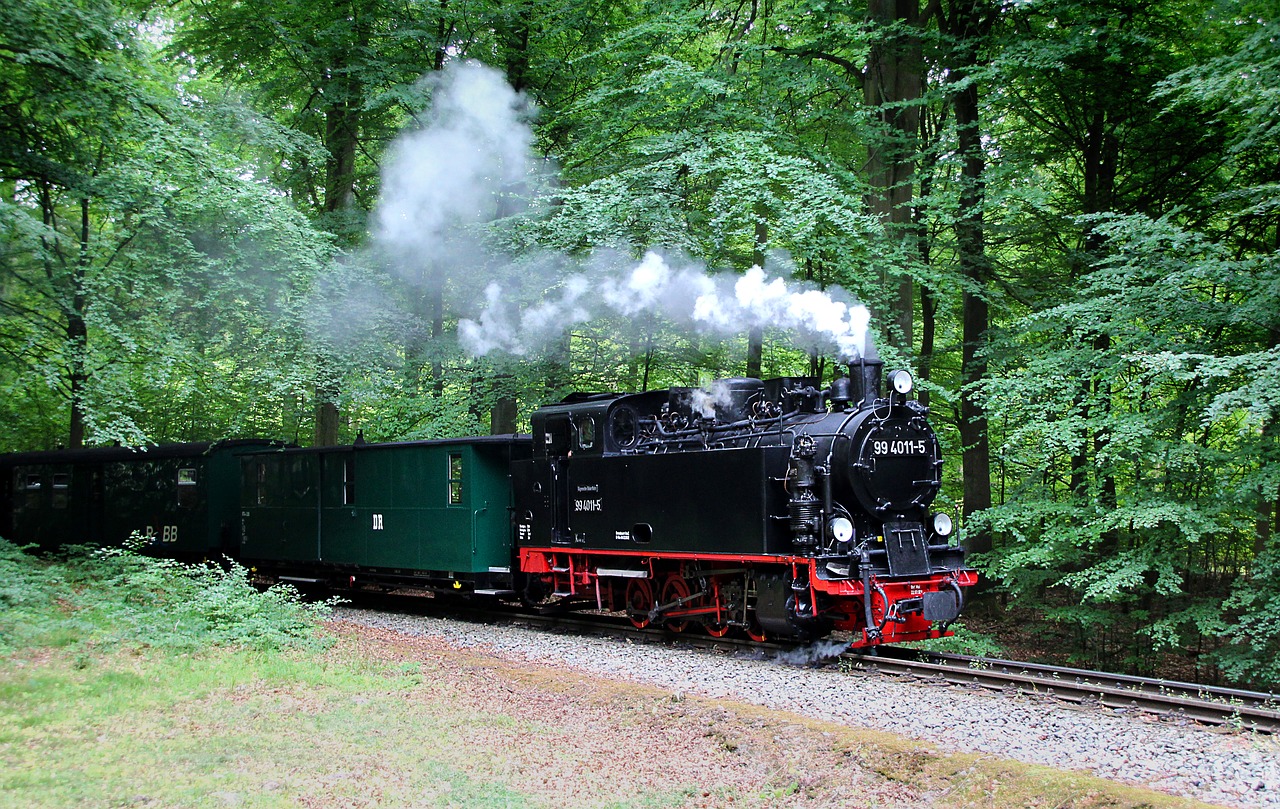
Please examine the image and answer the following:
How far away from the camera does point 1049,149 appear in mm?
14141

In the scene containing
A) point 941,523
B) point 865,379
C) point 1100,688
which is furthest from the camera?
point 941,523

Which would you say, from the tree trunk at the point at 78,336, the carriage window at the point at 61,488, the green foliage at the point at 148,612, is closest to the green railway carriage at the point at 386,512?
the green foliage at the point at 148,612

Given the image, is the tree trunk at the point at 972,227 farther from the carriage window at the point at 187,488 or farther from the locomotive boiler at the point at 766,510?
the carriage window at the point at 187,488

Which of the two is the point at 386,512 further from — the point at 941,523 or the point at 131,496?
the point at 941,523

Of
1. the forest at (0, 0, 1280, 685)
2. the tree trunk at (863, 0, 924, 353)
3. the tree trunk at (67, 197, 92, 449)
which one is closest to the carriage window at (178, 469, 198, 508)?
the forest at (0, 0, 1280, 685)

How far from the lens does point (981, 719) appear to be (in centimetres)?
697

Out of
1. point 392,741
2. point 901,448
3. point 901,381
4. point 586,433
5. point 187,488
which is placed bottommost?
point 392,741

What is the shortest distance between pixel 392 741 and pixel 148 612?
17.5ft

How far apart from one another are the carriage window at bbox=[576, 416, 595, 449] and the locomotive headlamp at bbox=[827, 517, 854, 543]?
3.67 metres

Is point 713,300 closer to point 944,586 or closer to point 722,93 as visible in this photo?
point 722,93

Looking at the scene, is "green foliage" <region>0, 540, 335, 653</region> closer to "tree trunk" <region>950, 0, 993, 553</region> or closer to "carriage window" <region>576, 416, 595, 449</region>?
"carriage window" <region>576, 416, 595, 449</region>

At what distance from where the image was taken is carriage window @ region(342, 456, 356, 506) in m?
14.9

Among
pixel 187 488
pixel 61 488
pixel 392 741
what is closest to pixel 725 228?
pixel 392 741

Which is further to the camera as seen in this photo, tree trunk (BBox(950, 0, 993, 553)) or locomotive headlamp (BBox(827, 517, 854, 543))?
tree trunk (BBox(950, 0, 993, 553))
